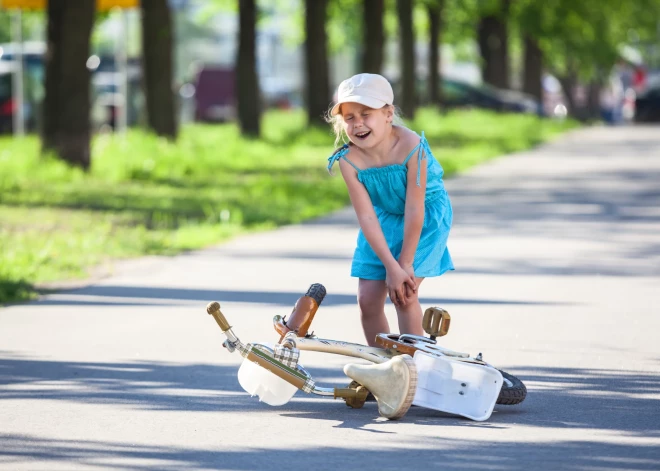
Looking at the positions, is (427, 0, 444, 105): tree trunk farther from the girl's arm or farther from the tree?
the girl's arm

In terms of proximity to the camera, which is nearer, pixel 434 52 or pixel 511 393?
pixel 511 393

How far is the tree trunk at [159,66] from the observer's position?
23.7 m

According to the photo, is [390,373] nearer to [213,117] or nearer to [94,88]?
[94,88]

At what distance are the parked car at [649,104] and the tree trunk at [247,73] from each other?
21.1 meters

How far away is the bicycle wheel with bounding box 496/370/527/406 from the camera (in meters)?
6.11

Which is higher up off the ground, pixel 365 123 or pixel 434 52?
pixel 434 52

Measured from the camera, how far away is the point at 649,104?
46688 millimetres

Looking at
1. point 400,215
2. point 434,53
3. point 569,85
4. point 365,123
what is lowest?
point 400,215

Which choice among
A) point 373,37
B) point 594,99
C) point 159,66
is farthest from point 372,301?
point 594,99

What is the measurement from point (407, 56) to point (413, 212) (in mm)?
32331

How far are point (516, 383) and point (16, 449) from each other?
208cm

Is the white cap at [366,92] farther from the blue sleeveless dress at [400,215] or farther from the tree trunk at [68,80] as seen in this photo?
the tree trunk at [68,80]

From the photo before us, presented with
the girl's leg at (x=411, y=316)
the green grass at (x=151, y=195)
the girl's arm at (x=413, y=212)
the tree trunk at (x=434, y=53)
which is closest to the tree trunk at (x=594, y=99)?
the tree trunk at (x=434, y=53)

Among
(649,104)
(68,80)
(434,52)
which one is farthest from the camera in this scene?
(649,104)
